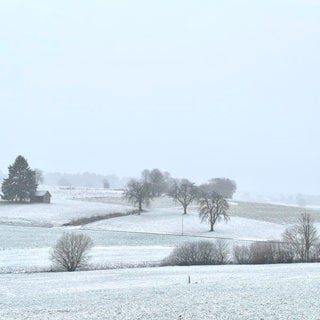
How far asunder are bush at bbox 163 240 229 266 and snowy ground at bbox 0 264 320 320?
16.2 m

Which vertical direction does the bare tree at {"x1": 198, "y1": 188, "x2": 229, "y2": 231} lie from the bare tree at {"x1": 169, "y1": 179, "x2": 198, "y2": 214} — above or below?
below

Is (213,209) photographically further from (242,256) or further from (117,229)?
(242,256)

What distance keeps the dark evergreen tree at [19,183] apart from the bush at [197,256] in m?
74.9

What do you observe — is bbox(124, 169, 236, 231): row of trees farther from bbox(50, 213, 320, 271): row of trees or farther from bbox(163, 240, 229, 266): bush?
bbox(163, 240, 229, 266): bush

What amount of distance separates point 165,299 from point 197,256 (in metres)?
29.9

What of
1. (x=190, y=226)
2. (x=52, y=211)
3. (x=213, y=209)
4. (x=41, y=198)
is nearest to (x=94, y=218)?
(x=52, y=211)

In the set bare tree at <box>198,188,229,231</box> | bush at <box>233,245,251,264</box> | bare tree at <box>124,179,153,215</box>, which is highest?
bare tree at <box>124,179,153,215</box>

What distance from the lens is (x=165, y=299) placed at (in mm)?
23359

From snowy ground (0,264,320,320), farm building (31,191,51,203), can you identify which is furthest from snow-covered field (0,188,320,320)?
farm building (31,191,51,203)

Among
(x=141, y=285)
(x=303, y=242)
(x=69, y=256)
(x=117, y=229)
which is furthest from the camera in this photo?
(x=117, y=229)

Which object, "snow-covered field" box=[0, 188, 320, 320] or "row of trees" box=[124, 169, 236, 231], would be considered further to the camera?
"row of trees" box=[124, 169, 236, 231]

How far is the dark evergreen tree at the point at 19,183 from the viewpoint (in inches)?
4783

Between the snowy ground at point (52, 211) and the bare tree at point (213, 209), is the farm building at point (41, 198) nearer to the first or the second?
the snowy ground at point (52, 211)

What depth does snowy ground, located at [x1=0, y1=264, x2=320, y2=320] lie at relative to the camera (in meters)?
19.8
